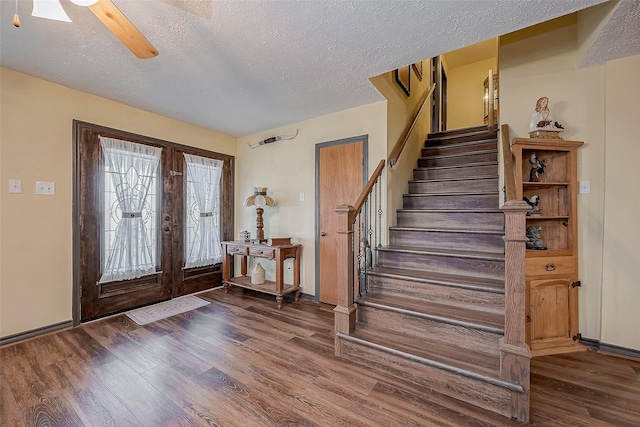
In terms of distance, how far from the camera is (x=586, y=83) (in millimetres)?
2293

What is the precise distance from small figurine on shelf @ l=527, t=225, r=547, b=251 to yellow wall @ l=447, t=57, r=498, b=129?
3.68m

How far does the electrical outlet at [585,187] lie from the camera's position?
7.48 feet

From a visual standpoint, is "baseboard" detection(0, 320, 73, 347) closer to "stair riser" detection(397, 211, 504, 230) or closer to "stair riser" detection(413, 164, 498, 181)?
"stair riser" detection(397, 211, 504, 230)

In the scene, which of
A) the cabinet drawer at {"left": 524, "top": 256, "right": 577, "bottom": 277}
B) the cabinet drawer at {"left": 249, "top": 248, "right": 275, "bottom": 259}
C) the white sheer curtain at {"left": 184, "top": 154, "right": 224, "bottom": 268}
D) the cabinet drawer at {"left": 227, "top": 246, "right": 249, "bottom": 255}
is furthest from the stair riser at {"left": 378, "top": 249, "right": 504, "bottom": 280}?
the white sheer curtain at {"left": 184, "top": 154, "right": 224, "bottom": 268}

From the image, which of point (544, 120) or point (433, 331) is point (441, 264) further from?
point (544, 120)

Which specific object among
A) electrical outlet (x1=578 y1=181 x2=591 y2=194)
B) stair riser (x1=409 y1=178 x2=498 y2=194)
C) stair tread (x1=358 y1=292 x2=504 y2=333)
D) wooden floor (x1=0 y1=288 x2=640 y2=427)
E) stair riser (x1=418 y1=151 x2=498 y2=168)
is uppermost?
stair riser (x1=418 y1=151 x2=498 y2=168)

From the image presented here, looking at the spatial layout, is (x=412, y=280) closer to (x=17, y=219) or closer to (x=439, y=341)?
(x=439, y=341)

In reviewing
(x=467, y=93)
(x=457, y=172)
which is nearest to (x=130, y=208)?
(x=457, y=172)

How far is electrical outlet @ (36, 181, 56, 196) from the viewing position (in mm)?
2488

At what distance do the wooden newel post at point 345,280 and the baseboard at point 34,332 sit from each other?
2.72 metres

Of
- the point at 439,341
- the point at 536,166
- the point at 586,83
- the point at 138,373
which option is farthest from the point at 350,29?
the point at 138,373

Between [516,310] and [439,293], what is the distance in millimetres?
678

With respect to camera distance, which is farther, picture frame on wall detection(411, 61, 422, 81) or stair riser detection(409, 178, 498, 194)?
picture frame on wall detection(411, 61, 422, 81)

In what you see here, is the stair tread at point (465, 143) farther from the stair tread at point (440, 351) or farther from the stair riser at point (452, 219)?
the stair tread at point (440, 351)
